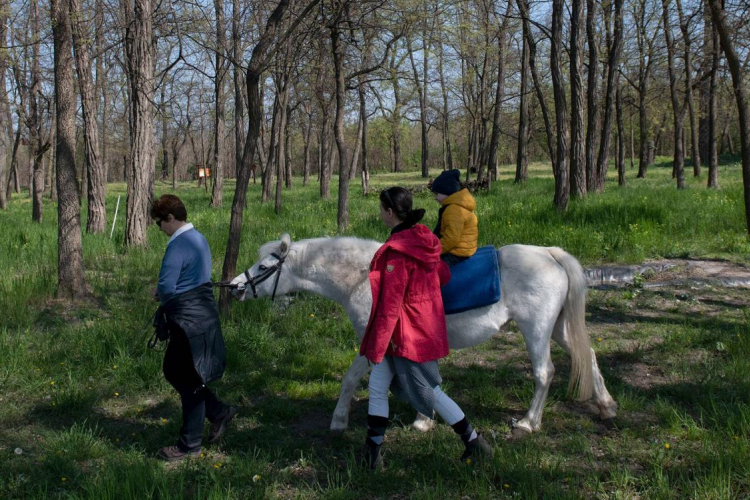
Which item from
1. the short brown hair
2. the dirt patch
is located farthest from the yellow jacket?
the dirt patch

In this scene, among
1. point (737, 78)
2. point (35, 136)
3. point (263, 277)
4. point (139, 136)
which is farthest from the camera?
point (35, 136)

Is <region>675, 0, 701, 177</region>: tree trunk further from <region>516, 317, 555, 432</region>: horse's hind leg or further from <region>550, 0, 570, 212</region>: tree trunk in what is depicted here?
<region>516, 317, 555, 432</region>: horse's hind leg

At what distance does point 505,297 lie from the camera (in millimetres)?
4652

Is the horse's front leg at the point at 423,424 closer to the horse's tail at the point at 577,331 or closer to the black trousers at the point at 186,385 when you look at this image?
the horse's tail at the point at 577,331

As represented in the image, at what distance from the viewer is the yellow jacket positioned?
4598mm

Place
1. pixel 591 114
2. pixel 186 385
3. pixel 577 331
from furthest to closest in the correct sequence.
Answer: pixel 591 114 < pixel 577 331 < pixel 186 385

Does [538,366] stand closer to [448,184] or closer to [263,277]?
[448,184]

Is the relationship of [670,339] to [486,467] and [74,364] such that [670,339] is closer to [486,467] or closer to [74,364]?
[486,467]

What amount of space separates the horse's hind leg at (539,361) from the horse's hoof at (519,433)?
0.08 meters

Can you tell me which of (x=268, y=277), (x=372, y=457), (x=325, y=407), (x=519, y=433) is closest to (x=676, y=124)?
(x=519, y=433)

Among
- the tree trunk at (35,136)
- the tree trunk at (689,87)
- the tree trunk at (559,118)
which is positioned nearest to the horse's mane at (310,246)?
the tree trunk at (559,118)

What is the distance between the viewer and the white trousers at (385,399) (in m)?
3.77

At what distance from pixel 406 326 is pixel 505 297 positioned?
1.28m

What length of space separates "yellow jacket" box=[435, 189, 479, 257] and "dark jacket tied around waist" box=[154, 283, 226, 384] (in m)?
1.87
